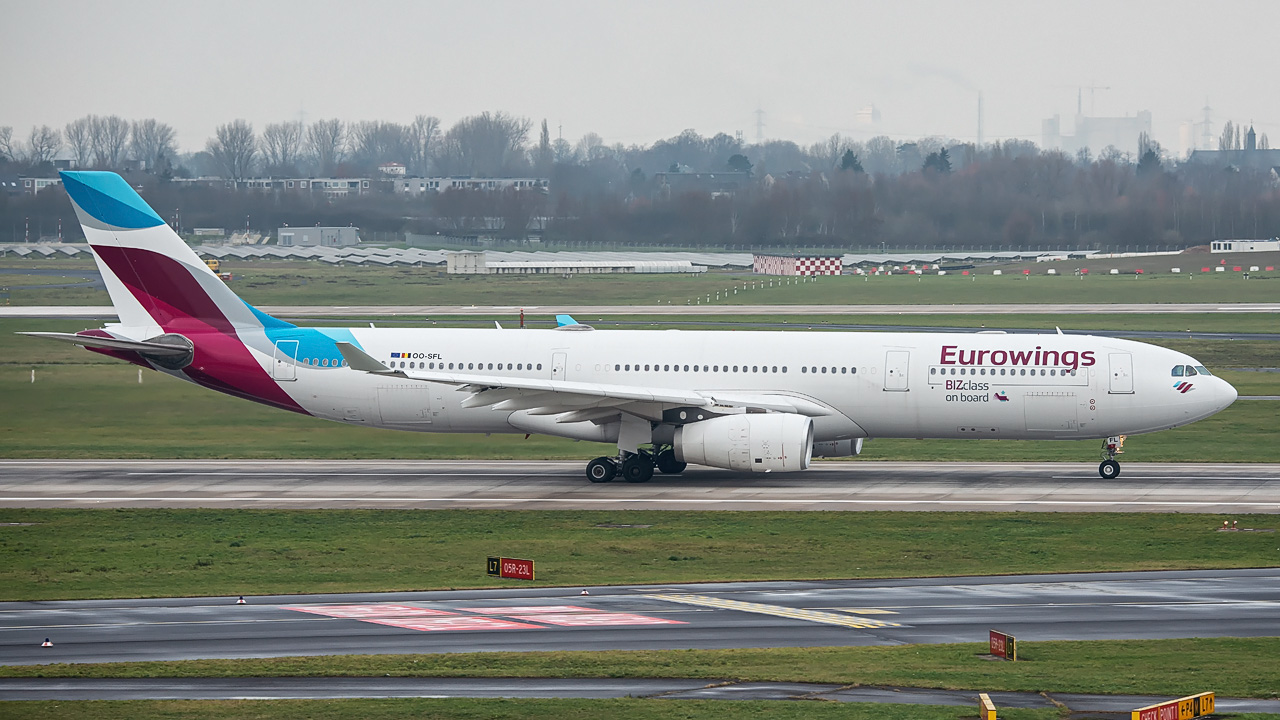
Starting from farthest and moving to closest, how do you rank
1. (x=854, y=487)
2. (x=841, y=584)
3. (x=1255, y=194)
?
(x=1255, y=194), (x=854, y=487), (x=841, y=584)

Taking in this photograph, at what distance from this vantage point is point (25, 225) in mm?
105062

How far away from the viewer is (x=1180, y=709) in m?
18.0

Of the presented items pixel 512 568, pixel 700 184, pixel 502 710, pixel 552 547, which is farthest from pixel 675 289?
pixel 502 710

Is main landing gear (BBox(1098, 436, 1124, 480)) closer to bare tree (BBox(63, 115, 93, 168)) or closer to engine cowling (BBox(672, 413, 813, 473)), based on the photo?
engine cowling (BBox(672, 413, 813, 473))

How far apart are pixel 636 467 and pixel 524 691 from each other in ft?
74.0

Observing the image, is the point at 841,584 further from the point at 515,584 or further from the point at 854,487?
the point at 854,487

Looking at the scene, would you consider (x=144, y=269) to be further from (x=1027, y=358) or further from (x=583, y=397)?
(x=1027, y=358)

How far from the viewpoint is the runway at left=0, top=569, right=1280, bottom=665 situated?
2277cm

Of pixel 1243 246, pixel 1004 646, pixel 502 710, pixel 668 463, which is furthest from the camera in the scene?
pixel 1243 246

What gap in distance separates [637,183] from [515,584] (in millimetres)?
147993

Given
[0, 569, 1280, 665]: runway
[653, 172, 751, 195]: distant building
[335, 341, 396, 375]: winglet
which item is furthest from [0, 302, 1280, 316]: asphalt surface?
[0, 569, 1280, 665]: runway

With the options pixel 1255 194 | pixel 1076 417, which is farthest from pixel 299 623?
pixel 1255 194

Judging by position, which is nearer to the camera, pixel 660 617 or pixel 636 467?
pixel 660 617

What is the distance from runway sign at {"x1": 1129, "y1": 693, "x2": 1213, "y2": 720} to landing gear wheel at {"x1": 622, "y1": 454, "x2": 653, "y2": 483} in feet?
80.6
